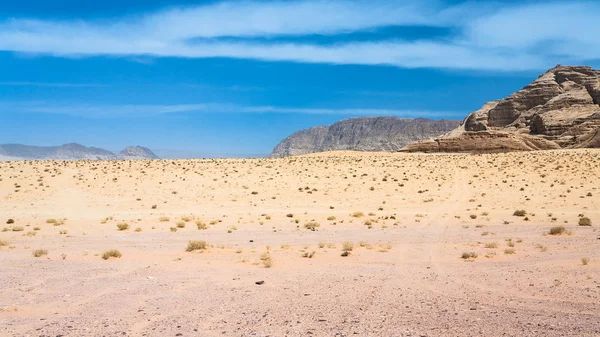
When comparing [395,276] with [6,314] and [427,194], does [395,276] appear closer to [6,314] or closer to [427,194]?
[6,314]

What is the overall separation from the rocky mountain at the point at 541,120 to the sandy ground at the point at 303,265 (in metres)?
45.2

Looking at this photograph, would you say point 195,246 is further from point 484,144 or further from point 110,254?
point 484,144

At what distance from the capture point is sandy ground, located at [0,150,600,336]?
761 cm

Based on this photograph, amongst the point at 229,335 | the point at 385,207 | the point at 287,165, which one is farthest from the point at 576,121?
the point at 229,335

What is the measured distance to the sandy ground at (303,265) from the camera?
7613 mm

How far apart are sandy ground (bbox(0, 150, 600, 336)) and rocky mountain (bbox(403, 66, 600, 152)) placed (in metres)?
45.2

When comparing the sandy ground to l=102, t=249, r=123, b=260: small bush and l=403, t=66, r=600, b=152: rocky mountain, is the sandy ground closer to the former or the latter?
l=102, t=249, r=123, b=260: small bush

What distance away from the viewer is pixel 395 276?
11.0m

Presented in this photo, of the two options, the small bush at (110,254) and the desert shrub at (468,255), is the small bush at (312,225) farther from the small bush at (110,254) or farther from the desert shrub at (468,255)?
the small bush at (110,254)

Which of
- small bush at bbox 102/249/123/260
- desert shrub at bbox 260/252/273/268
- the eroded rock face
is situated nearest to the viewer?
desert shrub at bbox 260/252/273/268

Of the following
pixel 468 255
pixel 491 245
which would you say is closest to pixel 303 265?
pixel 468 255

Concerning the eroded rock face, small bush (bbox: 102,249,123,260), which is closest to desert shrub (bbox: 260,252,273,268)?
small bush (bbox: 102,249,123,260)

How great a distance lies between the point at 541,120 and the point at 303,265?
106 metres

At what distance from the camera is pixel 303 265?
40.9ft
